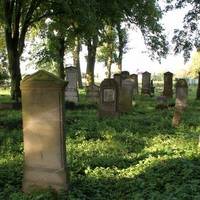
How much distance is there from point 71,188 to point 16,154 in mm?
3438

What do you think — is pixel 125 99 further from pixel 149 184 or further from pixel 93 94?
pixel 149 184

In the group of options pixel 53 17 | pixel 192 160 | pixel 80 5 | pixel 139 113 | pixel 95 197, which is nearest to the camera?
pixel 95 197

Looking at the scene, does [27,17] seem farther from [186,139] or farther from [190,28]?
[186,139]

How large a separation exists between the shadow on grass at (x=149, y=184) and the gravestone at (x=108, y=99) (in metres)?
8.33

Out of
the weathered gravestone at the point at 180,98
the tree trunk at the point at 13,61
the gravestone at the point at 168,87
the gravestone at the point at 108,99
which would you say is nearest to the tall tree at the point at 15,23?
the tree trunk at the point at 13,61

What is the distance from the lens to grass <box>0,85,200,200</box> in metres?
7.84

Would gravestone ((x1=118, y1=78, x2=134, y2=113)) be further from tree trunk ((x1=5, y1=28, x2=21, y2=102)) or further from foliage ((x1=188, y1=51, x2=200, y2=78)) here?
foliage ((x1=188, y1=51, x2=200, y2=78))

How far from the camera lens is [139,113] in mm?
19422

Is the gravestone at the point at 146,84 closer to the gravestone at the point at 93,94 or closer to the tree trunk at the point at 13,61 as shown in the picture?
the gravestone at the point at 93,94

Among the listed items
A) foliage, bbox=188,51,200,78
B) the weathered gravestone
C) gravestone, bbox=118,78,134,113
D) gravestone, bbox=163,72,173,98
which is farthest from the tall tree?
foliage, bbox=188,51,200,78

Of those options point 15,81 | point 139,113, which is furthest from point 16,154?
point 15,81

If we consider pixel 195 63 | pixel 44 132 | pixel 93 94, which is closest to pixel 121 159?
pixel 44 132

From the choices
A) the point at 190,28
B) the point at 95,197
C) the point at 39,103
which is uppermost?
the point at 190,28

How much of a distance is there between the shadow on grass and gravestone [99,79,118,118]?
8.33m
